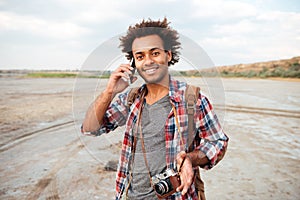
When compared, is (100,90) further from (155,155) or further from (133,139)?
(155,155)

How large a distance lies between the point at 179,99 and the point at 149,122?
0.22 meters

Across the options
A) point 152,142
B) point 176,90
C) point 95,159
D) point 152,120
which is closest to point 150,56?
point 176,90

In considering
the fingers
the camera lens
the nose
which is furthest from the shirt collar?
the camera lens

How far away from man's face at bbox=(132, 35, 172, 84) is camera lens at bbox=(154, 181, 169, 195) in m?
0.53

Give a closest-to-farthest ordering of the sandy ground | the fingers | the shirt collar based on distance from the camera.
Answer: the fingers, the shirt collar, the sandy ground

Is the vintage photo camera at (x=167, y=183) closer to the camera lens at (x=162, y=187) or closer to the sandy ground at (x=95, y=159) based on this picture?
the camera lens at (x=162, y=187)

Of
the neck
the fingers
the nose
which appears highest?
the nose

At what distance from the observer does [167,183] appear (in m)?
1.40

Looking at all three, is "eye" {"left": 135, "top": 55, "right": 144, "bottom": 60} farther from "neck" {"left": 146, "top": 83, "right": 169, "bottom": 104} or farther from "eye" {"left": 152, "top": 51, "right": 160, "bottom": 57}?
"neck" {"left": 146, "top": 83, "right": 169, "bottom": 104}

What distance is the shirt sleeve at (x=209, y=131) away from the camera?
4.81ft

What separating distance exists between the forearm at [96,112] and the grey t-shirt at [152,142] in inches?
8.7

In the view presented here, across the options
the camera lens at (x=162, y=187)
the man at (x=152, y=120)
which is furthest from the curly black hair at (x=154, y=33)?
the camera lens at (x=162, y=187)

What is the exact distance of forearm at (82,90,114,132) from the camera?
1569 millimetres

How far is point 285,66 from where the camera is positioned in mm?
43219
